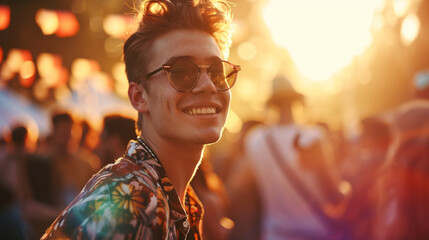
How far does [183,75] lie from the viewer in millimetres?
1988

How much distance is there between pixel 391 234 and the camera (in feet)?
11.5

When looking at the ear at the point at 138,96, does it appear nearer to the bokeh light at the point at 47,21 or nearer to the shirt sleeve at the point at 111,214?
the shirt sleeve at the point at 111,214

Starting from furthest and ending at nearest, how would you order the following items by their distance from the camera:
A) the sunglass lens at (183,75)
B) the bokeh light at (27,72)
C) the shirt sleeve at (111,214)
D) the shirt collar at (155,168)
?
the bokeh light at (27,72) < the sunglass lens at (183,75) < the shirt collar at (155,168) < the shirt sleeve at (111,214)

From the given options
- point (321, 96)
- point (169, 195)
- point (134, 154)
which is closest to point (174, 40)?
point (134, 154)

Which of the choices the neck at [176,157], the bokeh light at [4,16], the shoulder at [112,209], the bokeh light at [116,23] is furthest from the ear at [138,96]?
the bokeh light at [116,23]

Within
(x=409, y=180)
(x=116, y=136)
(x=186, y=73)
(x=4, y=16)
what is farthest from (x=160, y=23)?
(x=4, y=16)

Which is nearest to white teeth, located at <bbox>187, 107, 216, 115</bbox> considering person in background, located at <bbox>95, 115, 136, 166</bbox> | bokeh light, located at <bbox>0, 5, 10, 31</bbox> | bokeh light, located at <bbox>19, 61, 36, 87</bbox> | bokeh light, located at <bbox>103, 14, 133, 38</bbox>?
person in background, located at <bbox>95, 115, 136, 166</bbox>

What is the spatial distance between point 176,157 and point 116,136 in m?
2.74

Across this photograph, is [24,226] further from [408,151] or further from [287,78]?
[408,151]

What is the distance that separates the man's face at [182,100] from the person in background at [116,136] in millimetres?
2625

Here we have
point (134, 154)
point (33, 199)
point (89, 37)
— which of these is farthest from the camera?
point (89, 37)

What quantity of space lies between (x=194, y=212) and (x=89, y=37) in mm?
17255

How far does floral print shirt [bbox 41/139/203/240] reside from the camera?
4.81 feet

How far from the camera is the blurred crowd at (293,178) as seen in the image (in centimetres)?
351
